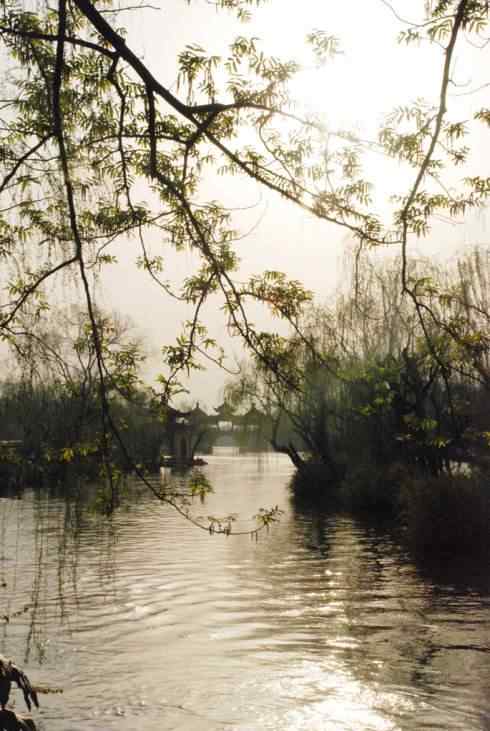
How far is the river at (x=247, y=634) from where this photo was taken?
34.7 feet

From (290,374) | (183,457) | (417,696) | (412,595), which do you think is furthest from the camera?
(183,457)

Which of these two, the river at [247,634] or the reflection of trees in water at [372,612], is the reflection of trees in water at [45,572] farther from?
the reflection of trees in water at [372,612]

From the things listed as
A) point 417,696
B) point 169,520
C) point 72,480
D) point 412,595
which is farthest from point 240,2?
point 169,520

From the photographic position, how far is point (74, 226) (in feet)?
18.1

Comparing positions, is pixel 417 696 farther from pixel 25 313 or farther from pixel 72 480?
pixel 25 313

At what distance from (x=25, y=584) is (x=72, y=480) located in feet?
40.0

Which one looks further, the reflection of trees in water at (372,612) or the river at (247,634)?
the reflection of trees in water at (372,612)

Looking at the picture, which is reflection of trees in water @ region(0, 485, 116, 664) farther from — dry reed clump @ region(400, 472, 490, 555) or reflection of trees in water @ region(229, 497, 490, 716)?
dry reed clump @ region(400, 472, 490, 555)

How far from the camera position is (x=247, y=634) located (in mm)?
14742

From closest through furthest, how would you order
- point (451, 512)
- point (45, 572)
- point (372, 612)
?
point (372, 612) → point (45, 572) → point (451, 512)

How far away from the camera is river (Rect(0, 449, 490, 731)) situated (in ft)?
34.7

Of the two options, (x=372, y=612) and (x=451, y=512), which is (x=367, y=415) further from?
(x=451, y=512)

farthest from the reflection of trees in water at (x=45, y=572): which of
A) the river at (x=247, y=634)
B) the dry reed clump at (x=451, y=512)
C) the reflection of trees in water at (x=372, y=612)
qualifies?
the dry reed clump at (x=451, y=512)

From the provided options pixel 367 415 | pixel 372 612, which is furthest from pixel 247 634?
pixel 367 415
